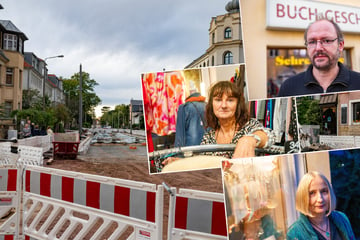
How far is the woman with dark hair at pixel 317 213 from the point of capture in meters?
1.61

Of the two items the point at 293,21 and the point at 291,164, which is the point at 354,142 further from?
the point at 293,21

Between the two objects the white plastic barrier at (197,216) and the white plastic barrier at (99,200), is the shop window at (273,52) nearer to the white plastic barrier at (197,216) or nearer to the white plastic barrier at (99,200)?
the white plastic barrier at (197,216)

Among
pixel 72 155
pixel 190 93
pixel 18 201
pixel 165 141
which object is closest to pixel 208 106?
pixel 190 93

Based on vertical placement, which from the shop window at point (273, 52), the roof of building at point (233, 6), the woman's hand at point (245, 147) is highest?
the roof of building at point (233, 6)

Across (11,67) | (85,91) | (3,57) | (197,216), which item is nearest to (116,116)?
(85,91)

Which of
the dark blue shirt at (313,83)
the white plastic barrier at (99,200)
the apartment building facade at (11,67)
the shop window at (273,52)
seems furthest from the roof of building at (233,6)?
the apartment building facade at (11,67)

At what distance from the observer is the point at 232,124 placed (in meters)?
1.91

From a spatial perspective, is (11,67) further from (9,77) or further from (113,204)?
(113,204)

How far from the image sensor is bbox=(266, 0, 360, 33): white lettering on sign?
144cm

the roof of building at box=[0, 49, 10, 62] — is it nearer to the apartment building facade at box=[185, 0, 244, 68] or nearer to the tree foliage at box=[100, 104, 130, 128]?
the apartment building facade at box=[185, 0, 244, 68]

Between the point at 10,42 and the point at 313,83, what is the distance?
4210cm

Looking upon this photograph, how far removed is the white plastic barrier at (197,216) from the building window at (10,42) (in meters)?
40.3

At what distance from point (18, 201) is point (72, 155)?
1192 cm

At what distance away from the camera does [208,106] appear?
1.97m
